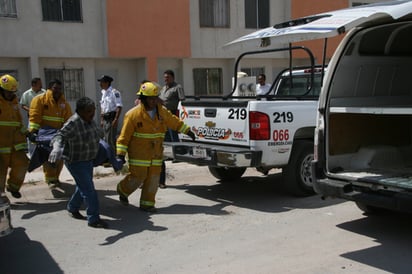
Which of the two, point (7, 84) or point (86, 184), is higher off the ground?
point (7, 84)

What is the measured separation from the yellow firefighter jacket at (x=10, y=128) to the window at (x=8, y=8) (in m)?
8.21

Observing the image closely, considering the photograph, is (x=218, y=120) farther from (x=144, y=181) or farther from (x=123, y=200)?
(x=123, y=200)

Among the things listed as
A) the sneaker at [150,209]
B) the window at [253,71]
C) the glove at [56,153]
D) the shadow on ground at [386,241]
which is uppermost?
the window at [253,71]

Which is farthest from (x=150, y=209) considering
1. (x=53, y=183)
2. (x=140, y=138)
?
(x=53, y=183)

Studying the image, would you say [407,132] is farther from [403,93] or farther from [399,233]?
[399,233]

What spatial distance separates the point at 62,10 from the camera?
14.6 m

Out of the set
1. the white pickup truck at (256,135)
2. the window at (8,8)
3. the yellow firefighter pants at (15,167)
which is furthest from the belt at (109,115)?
the window at (8,8)

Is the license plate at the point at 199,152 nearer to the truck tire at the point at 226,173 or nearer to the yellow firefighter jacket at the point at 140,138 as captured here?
the yellow firefighter jacket at the point at 140,138

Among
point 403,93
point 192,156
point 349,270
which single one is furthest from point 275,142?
point 349,270

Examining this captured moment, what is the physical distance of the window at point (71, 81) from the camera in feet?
49.6

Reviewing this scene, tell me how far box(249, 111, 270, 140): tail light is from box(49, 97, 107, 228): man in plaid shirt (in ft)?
6.15

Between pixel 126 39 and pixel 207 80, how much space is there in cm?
382

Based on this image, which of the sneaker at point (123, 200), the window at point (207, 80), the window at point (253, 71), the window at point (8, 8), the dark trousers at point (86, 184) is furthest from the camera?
the window at point (253, 71)

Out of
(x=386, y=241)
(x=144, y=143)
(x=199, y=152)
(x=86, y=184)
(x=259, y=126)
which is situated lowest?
(x=386, y=241)
